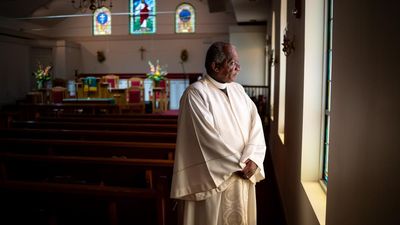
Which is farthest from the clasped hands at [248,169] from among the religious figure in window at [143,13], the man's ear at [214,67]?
the religious figure in window at [143,13]

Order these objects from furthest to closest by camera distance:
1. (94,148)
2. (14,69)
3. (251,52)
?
(14,69), (251,52), (94,148)

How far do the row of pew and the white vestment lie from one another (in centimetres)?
34

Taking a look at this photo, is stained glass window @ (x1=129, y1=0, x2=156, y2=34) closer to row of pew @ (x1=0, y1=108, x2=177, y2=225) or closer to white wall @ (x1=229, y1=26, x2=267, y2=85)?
white wall @ (x1=229, y1=26, x2=267, y2=85)

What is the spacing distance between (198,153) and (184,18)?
45.2 ft

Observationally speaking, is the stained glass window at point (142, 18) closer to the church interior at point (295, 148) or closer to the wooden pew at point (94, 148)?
the church interior at point (295, 148)

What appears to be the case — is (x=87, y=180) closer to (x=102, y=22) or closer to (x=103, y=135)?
(x=103, y=135)

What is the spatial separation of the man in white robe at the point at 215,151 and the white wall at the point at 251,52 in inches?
388

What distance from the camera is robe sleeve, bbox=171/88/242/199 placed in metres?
1.94

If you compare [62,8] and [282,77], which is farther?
[62,8]

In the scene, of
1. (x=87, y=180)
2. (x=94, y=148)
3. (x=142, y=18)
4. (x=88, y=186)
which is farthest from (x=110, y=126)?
(x=142, y=18)

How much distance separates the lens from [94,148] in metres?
3.85

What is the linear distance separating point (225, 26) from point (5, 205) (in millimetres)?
12892

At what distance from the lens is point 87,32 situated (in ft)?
52.0

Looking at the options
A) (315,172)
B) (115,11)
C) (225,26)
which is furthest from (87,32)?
(315,172)
